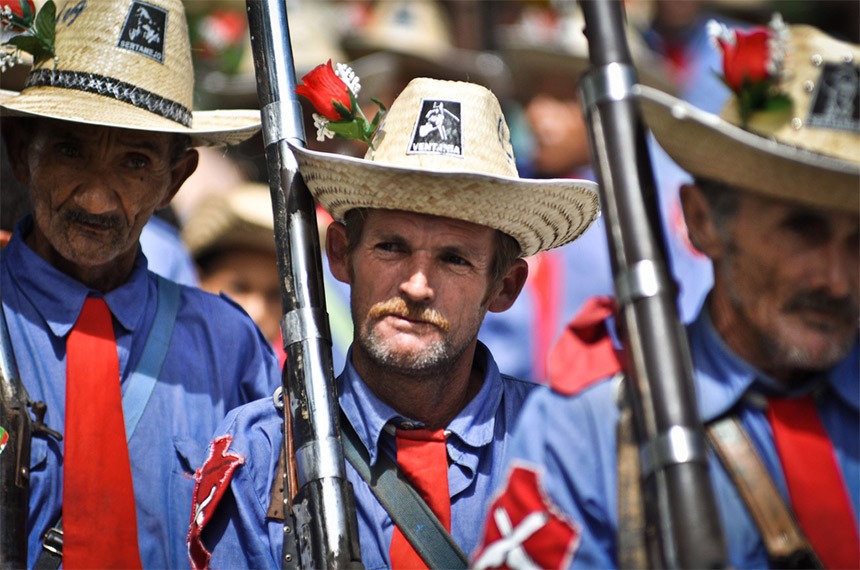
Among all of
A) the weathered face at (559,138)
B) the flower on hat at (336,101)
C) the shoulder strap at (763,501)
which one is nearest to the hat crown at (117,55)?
the flower on hat at (336,101)

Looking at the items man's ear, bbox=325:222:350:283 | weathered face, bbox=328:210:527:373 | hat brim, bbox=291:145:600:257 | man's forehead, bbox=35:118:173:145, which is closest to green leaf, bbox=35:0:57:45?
man's forehead, bbox=35:118:173:145

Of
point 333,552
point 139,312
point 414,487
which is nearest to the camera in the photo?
point 333,552

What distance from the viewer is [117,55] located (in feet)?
14.2

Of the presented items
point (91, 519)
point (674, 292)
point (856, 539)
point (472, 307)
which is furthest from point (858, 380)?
point (91, 519)

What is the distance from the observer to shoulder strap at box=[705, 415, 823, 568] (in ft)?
9.67

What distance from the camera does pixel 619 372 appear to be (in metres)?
3.17

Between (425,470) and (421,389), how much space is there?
244 mm

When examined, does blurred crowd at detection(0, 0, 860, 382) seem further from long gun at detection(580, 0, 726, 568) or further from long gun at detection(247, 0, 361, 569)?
long gun at detection(580, 0, 726, 568)

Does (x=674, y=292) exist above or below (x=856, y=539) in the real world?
above

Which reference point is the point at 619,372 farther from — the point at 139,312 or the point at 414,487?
the point at 139,312

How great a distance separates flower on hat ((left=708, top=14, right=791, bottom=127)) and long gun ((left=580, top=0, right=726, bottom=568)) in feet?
0.95

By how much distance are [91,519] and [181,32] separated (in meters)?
1.63

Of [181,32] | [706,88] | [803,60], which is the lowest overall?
[803,60]

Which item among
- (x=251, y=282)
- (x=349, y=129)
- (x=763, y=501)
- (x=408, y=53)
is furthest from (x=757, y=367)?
(x=408, y=53)
